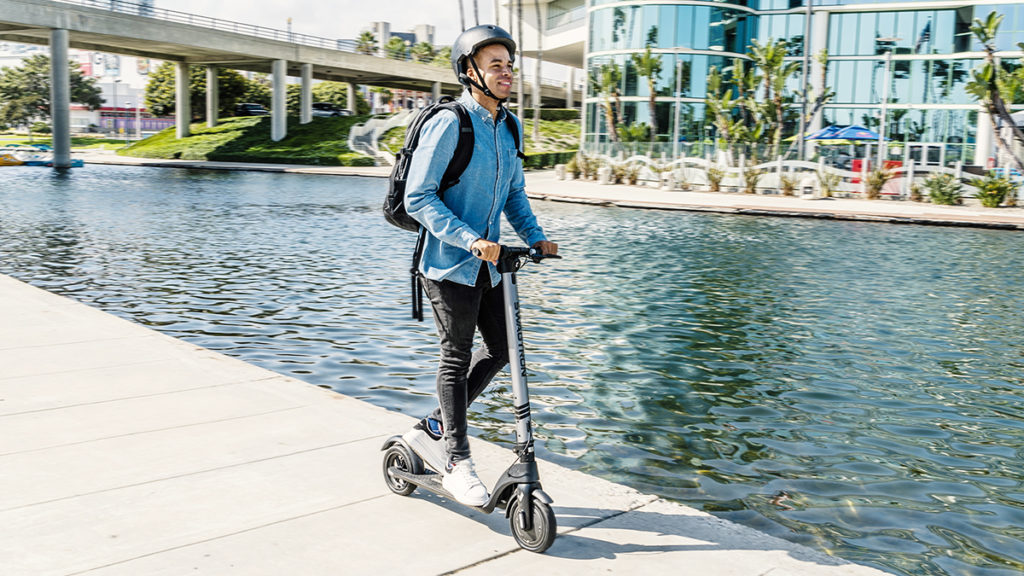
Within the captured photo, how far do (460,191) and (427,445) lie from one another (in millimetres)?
1097

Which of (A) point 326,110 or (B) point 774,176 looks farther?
(A) point 326,110

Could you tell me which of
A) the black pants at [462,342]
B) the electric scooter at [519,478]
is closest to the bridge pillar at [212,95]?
the black pants at [462,342]

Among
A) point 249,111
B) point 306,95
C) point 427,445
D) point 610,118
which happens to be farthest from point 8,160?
point 427,445

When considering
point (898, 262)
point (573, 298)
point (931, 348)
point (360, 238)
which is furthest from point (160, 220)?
point (931, 348)

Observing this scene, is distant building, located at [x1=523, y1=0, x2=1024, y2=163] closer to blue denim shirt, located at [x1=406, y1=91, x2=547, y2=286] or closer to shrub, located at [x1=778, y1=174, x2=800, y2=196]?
shrub, located at [x1=778, y1=174, x2=800, y2=196]

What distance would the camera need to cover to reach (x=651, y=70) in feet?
156

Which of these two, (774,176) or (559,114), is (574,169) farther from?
(559,114)

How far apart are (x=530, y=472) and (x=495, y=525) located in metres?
0.40

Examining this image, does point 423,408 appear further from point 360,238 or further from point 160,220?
point 160,220

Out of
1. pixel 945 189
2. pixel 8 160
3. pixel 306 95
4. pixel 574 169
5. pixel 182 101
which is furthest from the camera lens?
pixel 182 101

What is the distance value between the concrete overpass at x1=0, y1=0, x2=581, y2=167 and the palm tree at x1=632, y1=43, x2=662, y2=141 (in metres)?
26.5

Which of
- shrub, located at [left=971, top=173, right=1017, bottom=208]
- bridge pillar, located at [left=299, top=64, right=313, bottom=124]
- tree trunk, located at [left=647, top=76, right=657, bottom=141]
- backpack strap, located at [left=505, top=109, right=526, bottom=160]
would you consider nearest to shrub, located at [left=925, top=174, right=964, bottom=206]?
shrub, located at [left=971, top=173, right=1017, bottom=208]

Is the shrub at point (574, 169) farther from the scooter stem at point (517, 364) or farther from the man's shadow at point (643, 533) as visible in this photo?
the scooter stem at point (517, 364)

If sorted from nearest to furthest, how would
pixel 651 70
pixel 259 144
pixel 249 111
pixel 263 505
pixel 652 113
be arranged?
pixel 263 505, pixel 651 70, pixel 652 113, pixel 259 144, pixel 249 111
